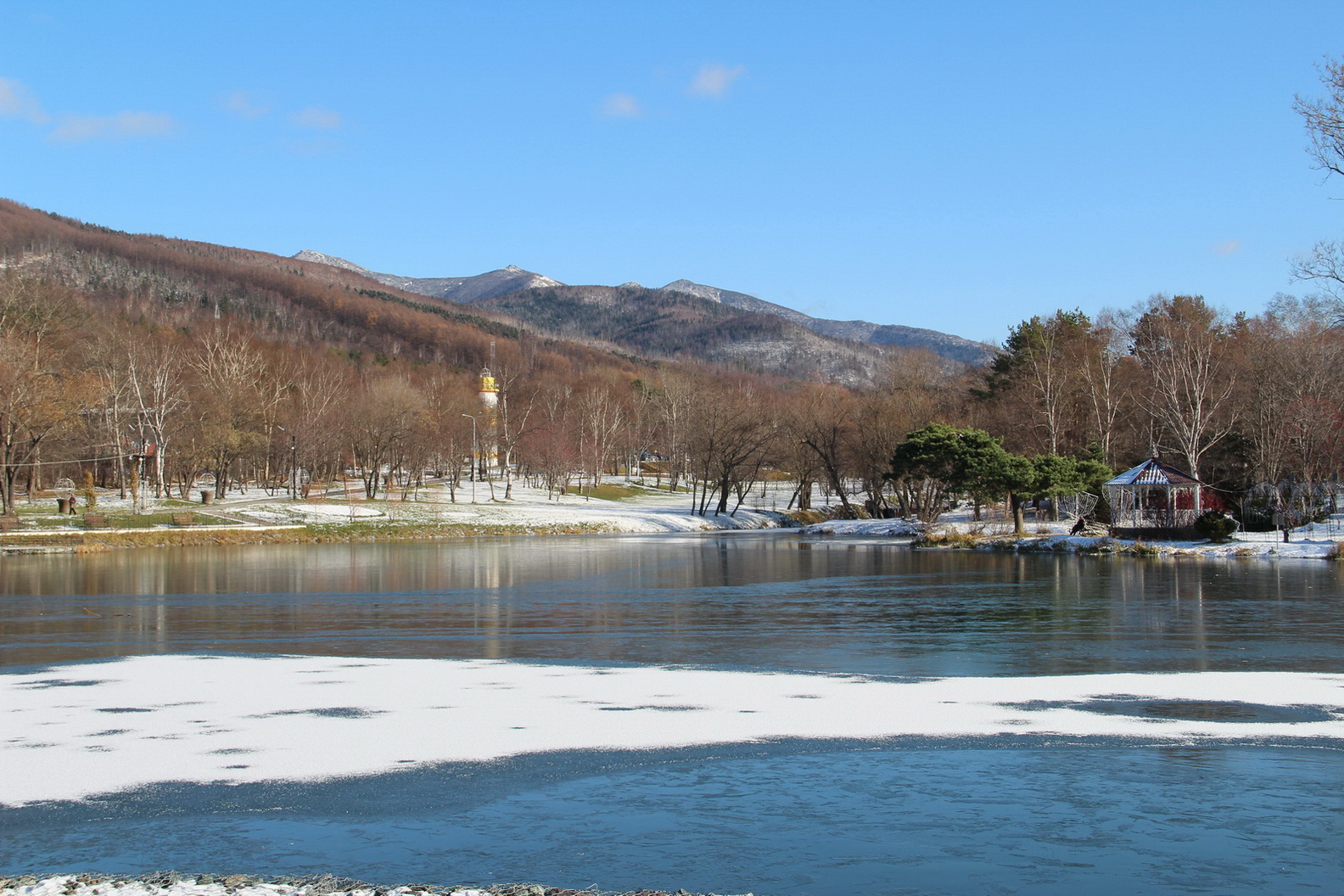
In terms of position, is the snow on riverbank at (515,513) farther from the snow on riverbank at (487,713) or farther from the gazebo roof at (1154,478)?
the snow on riverbank at (487,713)

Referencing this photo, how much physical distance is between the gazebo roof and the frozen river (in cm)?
2539

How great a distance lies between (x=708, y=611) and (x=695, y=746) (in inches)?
492

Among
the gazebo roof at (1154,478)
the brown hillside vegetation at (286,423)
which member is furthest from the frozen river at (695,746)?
the brown hillside vegetation at (286,423)

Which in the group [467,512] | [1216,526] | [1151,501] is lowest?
[1216,526]

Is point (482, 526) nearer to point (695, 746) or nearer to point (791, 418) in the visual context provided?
point (791, 418)

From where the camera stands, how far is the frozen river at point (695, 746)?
304 inches

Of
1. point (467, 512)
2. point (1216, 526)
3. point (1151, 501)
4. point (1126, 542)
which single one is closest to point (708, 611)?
point (1126, 542)

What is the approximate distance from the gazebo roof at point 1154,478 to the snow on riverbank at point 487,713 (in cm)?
3548

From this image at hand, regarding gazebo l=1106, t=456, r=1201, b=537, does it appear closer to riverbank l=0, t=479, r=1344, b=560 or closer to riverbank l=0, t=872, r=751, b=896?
riverbank l=0, t=479, r=1344, b=560

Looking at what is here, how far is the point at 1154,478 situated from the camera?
1889 inches

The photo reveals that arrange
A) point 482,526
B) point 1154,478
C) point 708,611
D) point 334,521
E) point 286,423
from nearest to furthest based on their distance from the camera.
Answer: point 708,611, point 1154,478, point 334,521, point 482,526, point 286,423

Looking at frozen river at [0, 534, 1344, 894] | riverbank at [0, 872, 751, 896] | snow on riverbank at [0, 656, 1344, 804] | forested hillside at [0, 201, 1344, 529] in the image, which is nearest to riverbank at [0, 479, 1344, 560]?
forested hillside at [0, 201, 1344, 529]

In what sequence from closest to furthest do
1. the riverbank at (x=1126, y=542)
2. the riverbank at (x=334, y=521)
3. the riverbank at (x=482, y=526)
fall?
the riverbank at (x=1126, y=542) → the riverbank at (x=482, y=526) → the riverbank at (x=334, y=521)

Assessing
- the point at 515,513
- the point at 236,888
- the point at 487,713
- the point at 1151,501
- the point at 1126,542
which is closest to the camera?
the point at 236,888
